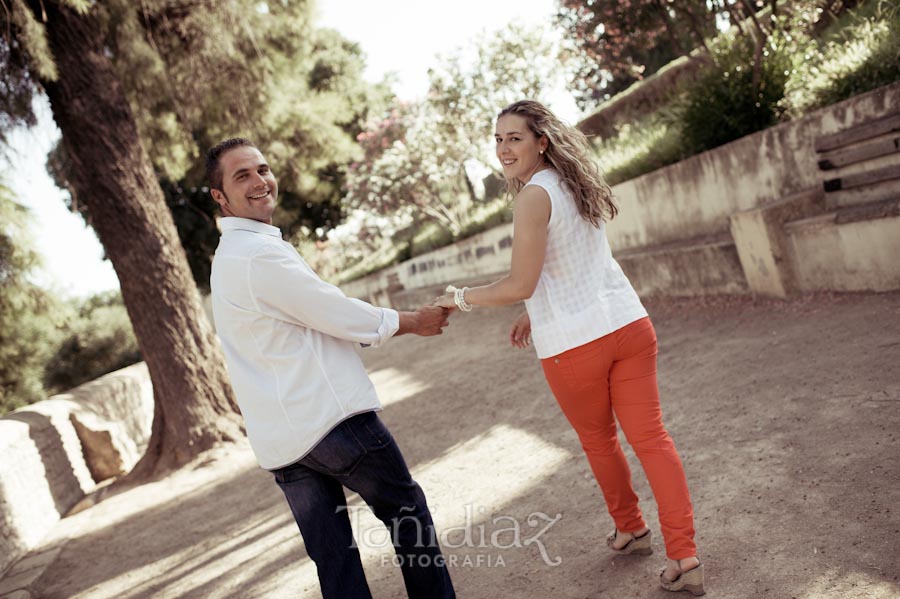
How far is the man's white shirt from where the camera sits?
270cm

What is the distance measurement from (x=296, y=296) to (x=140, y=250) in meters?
→ 6.40

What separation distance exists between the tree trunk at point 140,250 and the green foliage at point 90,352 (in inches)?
825

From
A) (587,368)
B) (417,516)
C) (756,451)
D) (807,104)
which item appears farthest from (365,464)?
(807,104)

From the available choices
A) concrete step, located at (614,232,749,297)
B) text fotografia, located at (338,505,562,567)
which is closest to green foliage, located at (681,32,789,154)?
concrete step, located at (614,232,749,297)

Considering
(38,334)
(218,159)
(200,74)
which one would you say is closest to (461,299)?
(218,159)

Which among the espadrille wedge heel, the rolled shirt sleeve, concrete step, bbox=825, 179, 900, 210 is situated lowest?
the espadrille wedge heel

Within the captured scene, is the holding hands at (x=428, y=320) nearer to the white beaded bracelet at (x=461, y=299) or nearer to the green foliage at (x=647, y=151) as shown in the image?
the white beaded bracelet at (x=461, y=299)

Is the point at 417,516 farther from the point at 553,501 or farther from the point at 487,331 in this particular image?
the point at 487,331

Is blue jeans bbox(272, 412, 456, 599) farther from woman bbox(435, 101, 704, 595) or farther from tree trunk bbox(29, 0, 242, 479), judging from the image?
tree trunk bbox(29, 0, 242, 479)

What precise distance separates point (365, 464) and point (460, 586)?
1.20 metres

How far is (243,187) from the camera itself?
2914mm

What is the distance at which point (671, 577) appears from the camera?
291cm

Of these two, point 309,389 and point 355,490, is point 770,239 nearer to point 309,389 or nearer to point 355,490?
point 355,490

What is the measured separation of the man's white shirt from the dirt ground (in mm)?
1281
